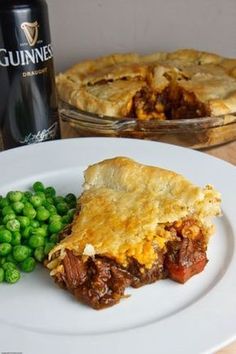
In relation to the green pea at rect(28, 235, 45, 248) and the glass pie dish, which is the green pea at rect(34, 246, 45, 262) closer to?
the green pea at rect(28, 235, 45, 248)

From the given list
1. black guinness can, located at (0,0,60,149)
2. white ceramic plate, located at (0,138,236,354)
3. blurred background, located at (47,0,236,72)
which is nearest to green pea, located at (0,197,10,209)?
white ceramic plate, located at (0,138,236,354)

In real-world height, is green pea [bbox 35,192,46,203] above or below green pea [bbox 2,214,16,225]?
below

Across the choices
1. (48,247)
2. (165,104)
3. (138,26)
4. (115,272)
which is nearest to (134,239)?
(115,272)

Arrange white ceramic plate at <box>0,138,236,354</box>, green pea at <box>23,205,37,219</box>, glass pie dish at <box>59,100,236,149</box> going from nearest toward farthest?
white ceramic plate at <box>0,138,236,354</box> → green pea at <box>23,205,37,219</box> → glass pie dish at <box>59,100,236,149</box>

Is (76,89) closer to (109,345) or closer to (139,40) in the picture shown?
(139,40)

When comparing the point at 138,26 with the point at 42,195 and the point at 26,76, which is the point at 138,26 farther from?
the point at 42,195

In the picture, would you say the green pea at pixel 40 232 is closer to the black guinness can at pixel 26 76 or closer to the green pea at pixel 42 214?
the green pea at pixel 42 214

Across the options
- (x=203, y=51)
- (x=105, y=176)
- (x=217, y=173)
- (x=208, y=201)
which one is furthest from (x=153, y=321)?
(x=203, y=51)
